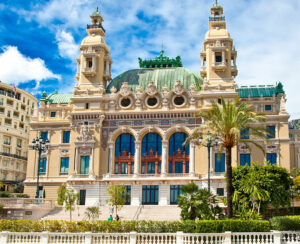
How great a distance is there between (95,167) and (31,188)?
1198cm

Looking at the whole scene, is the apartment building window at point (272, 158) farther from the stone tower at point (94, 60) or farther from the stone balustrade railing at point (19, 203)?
the stone balustrade railing at point (19, 203)


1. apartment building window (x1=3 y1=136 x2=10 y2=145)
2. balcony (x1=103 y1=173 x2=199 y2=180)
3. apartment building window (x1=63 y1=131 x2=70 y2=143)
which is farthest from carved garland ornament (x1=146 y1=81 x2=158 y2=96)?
apartment building window (x1=3 y1=136 x2=10 y2=145)

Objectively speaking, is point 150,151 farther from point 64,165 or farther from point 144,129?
point 64,165

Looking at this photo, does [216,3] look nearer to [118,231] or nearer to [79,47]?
[79,47]

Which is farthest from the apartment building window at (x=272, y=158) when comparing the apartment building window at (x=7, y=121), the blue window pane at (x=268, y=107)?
the apartment building window at (x=7, y=121)

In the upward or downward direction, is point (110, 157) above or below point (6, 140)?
below

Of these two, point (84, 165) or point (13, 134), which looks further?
point (13, 134)

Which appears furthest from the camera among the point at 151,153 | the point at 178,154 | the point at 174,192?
the point at 151,153

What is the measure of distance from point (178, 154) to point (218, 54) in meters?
17.0

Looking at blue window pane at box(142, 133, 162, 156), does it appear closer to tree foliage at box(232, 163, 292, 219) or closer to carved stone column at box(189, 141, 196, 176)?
carved stone column at box(189, 141, 196, 176)

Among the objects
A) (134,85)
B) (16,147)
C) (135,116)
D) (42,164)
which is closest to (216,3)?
(134,85)

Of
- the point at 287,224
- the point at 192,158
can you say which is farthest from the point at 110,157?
the point at 287,224

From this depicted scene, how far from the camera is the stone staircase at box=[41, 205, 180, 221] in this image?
2078 inches

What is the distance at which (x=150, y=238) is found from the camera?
2603cm
